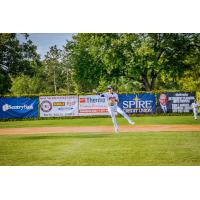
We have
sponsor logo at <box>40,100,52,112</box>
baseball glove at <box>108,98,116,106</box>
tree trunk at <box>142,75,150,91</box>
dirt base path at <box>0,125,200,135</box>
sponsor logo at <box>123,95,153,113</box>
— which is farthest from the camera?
sponsor logo at <box>40,100,52,112</box>

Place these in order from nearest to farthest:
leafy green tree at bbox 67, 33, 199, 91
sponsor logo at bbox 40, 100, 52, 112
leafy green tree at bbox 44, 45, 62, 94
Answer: leafy green tree at bbox 44, 45, 62, 94 → leafy green tree at bbox 67, 33, 199, 91 → sponsor logo at bbox 40, 100, 52, 112

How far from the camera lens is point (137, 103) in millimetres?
13859

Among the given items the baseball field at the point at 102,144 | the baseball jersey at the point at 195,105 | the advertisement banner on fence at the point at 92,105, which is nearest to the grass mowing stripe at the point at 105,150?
the baseball field at the point at 102,144

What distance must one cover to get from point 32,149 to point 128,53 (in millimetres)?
5297

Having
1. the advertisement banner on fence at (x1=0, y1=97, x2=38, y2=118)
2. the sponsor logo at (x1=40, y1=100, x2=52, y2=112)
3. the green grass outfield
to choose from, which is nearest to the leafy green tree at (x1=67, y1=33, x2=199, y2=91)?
the green grass outfield

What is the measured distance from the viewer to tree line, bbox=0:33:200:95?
37.7ft

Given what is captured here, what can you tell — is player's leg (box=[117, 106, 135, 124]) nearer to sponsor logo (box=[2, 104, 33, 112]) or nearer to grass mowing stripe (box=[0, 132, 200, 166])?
grass mowing stripe (box=[0, 132, 200, 166])

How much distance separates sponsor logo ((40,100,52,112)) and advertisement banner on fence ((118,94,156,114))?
262cm

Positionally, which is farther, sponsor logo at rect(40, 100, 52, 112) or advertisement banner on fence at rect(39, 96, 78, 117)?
sponsor logo at rect(40, 100, 52, 112)

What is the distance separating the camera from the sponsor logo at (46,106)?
14.0 metres

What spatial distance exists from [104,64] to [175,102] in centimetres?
269

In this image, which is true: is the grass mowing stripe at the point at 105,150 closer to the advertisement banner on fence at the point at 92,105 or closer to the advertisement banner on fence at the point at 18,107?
the advertisement banner on fence at the point at 18,107
